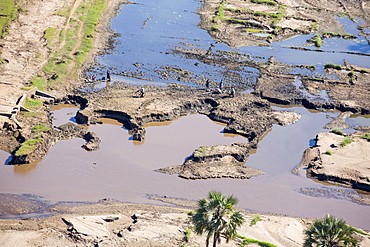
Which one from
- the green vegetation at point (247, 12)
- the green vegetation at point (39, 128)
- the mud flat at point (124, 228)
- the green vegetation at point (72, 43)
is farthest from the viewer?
the green vegetation at point (247, 12)

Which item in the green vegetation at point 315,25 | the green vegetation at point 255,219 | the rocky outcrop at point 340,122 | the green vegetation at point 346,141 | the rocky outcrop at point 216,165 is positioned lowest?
the green vegetation at point 255,219

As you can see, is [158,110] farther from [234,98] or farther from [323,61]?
[323,61]

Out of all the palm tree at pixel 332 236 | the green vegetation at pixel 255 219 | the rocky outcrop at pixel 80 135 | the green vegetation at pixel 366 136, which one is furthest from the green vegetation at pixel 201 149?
the palm tree at pixel 332 236

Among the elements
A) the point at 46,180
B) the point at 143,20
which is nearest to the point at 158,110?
the point at 46,180

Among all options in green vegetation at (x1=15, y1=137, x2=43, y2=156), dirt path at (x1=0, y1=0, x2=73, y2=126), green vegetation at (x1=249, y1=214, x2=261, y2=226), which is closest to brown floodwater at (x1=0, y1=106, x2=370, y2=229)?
green vegetation at (x1=15, y1=137, x2=43, y2=156)

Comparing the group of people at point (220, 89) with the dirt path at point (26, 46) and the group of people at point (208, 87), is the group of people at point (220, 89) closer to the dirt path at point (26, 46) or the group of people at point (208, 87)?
the group of people at point (208, 87)

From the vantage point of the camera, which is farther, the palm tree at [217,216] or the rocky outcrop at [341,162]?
the rocky outcrop at [341,162]

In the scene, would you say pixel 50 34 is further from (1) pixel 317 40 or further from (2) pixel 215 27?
(1) pixel 317 40
